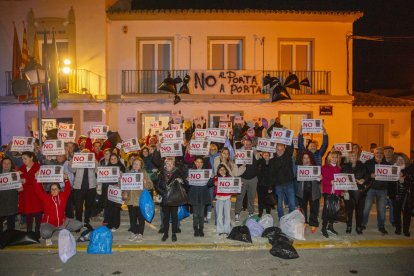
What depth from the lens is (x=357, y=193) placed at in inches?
325

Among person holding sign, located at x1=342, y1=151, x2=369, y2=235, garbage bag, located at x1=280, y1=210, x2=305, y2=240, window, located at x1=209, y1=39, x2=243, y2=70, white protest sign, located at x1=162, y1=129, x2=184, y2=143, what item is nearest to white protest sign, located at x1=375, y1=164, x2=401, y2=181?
person holding sign, located at x1=342, y1=151, x2=369, y2=235

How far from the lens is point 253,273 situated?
6.31 metres

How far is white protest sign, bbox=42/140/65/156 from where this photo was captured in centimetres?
877

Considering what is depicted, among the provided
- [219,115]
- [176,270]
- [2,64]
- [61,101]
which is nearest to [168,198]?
[176,270]

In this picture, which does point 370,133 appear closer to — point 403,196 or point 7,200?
point 403,196

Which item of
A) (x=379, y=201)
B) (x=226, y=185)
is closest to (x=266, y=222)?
(x=226, y=185)

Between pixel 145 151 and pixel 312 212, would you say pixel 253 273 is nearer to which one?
pixel 312 212

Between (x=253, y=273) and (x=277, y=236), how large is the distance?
4.69ft

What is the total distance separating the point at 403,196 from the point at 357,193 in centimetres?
94

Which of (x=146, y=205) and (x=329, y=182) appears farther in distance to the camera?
(x=329, y=182)

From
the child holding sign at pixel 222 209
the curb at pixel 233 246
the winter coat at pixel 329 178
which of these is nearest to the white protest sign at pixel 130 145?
the child holding sign at pixel 222 209

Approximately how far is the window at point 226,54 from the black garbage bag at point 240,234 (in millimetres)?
10415

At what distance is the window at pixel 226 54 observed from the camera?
17000 millimetres

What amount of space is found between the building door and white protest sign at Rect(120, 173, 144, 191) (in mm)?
14052
